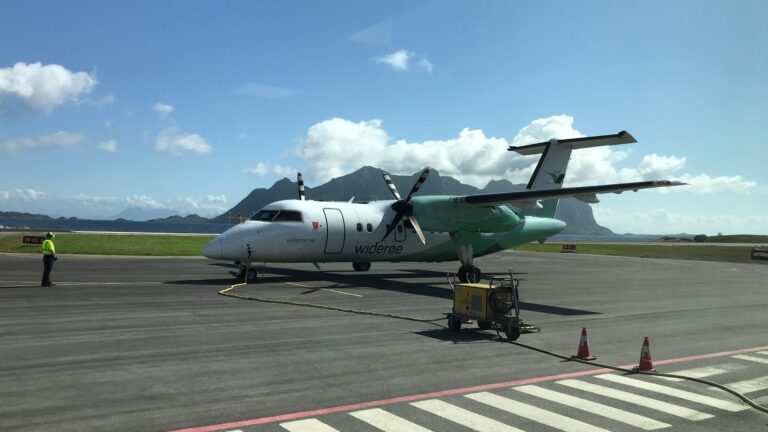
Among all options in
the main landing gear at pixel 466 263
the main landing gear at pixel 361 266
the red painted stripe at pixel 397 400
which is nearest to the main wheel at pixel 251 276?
the main landing gear at pixel 361 266

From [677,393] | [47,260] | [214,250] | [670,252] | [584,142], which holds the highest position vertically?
[584,142]

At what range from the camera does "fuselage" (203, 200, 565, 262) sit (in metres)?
22.0

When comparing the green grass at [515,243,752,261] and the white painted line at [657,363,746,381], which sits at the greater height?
the green grass at [515,243,752,261]

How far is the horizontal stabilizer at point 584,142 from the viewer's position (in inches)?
984

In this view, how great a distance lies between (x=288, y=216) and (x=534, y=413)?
17498mm

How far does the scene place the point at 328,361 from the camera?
9594 millimetres

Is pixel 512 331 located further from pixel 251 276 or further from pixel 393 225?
pixel 393 225

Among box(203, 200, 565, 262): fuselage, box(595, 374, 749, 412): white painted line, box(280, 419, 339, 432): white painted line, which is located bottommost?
box(280, 419, 339, 432): white painted line

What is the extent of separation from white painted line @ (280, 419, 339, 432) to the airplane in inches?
627

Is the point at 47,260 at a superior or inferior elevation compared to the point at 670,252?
inferior

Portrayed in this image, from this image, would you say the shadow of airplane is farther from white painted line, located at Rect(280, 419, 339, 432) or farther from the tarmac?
white painted line, located at Rect(280, 419, 339, 432)

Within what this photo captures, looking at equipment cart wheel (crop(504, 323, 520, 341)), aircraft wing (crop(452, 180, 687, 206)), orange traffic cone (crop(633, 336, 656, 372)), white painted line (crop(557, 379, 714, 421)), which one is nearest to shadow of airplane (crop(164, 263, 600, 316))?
aircraft wing (crop(452, 180, 687, 206))

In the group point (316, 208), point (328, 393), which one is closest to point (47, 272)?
point (316, 208)

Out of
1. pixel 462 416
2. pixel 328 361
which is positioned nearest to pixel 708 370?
pixel 462 416
